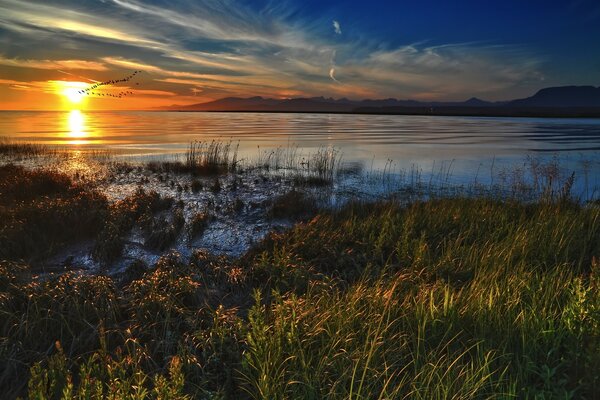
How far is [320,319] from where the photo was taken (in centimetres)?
405

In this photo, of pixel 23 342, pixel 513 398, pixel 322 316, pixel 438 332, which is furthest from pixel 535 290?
pixel 23 342

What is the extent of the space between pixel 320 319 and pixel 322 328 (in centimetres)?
28

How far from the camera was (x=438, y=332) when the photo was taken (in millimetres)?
3756

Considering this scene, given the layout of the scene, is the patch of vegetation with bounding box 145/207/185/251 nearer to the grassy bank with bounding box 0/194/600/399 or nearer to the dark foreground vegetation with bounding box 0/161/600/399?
the dark foreground vegetation with bounding box 0/161/600/399

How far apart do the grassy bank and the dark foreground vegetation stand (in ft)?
0.08

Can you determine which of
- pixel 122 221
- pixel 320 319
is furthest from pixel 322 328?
pixel 122 221

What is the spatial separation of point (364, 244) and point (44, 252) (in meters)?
6.28

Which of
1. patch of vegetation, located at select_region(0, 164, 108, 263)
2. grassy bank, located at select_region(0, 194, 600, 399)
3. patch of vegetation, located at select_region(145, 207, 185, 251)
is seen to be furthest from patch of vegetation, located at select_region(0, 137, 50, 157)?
grassy bank, located at select_region(0, 194, 600, 399)

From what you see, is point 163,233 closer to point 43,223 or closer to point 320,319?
point 43,223

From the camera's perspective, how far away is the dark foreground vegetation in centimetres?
314

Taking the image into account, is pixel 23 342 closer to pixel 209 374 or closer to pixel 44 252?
pixel 209 374

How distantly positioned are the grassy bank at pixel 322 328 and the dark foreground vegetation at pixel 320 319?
2 centimetres

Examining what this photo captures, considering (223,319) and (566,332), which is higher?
(566,332)

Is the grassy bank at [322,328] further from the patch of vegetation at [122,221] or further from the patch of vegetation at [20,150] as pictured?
the patch of vegetation at [20,150]
